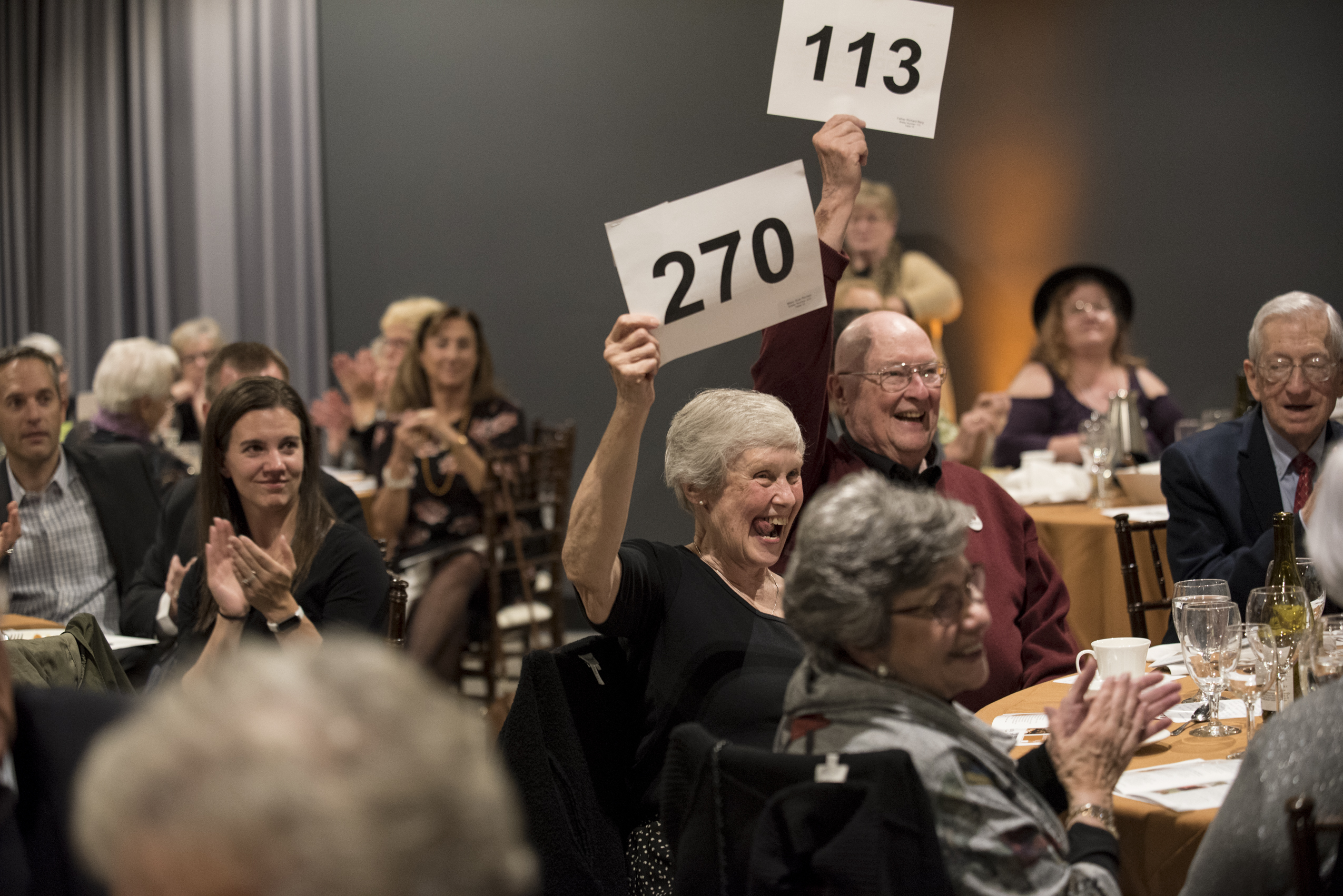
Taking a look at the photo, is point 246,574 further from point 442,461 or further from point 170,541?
point 442,461

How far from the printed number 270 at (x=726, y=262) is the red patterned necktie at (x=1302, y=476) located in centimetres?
159

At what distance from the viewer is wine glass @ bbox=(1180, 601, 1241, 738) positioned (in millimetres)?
1975

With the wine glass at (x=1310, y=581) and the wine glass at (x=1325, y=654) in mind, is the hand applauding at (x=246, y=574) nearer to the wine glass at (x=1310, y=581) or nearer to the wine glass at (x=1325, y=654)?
the wine glass at (x=1325, y=654)

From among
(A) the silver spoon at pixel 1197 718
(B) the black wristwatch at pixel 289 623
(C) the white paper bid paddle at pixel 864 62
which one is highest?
(C) the white paper bid paddle at pixel 864 62

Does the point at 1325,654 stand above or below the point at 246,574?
above

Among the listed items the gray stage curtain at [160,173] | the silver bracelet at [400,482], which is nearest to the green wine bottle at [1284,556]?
the silver bracelet at [400,482]

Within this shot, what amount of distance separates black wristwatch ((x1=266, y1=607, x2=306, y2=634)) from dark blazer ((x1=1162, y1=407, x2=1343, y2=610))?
2.05 metres

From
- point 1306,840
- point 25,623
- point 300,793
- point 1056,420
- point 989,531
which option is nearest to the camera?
point 300,793

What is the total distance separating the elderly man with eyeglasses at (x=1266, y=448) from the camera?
303 centimetres

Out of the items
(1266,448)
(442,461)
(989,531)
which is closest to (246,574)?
(989,531)

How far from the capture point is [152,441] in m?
6.02

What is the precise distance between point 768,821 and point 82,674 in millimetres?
1380

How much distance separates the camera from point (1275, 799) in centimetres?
140

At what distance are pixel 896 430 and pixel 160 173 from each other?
7.04m
